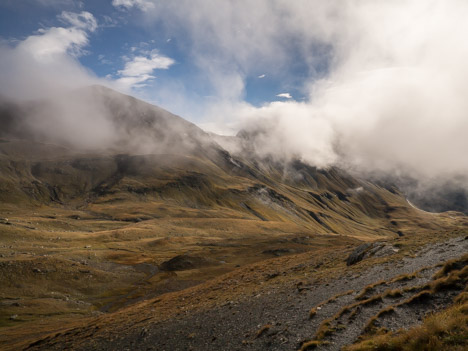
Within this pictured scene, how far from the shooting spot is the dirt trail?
1786 centimetres

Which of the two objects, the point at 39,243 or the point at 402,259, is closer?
the point at 402,259

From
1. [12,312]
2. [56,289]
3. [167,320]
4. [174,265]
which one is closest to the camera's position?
[167,320]

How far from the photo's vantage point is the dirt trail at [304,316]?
17.9 m

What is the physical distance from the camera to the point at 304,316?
2197 cm

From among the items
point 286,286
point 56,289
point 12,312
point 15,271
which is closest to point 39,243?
point 15,271

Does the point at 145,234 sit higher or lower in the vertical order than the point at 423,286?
lower

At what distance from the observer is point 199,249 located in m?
138

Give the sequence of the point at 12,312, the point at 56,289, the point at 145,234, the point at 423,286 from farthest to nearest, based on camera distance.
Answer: the point at 145,234, the point at 56,289, the point at 12,312, the point at 423,286

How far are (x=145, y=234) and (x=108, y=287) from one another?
89709 millimetres

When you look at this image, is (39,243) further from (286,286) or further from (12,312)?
(286,286)

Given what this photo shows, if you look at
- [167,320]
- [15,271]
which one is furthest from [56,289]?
[167,320]

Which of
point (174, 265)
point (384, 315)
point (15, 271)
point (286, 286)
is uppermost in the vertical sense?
point (384, 315)

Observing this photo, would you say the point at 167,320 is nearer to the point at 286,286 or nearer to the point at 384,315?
the point at 286,286

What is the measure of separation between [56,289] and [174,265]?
4173 cm
